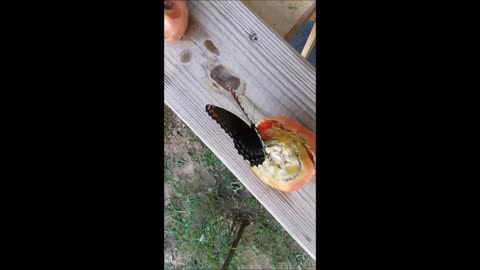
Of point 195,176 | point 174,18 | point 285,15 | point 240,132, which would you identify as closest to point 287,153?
point 240,132

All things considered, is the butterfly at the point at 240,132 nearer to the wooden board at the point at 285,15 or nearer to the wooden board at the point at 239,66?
the wooden board at the point at 239,66

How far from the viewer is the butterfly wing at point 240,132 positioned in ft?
2.35

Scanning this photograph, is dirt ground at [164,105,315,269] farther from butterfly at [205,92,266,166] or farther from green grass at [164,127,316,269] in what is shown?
butterfly at [205,92,266,166]

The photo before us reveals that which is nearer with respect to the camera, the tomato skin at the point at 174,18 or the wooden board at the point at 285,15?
the tomato skin at the point at 174,18

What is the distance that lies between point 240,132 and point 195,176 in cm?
104

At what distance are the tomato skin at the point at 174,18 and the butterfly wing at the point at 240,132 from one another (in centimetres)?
18

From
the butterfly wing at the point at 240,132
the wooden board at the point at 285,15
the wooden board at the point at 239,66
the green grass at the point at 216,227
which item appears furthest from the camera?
the green grass at the point at 216,227

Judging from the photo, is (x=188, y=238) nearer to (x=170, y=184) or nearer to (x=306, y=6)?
(x=170, y=184)

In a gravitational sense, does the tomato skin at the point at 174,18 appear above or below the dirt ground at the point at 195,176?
above

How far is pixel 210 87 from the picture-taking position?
34.6 inches

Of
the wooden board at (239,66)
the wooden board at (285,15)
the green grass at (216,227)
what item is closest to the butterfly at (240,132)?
the wooden board at (239,66)

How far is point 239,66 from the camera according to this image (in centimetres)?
87

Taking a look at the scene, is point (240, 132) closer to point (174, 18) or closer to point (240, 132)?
point (240, 132)

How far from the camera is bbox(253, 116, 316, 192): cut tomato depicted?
31.1 inches
